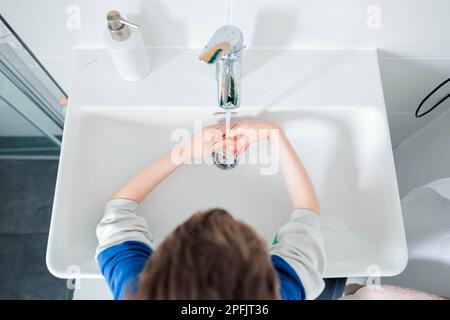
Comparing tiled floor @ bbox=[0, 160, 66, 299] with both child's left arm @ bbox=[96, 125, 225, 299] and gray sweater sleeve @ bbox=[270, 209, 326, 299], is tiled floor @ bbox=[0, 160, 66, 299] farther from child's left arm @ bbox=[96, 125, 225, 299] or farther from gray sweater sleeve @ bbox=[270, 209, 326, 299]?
gray sweater sleeve @ bbox=[270, 209, 326, 299]

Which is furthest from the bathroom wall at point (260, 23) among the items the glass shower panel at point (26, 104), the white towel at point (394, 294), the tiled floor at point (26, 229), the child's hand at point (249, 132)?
the tiled floor at point (26, 229)

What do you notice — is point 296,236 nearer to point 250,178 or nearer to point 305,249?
point 305,249

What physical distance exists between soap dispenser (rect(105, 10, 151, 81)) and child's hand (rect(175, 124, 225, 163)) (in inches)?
6.7

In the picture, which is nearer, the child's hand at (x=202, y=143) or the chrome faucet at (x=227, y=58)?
the chrome faucet at (x=227, y=58)

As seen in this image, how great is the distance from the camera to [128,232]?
666 millimetres

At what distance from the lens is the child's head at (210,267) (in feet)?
1.48

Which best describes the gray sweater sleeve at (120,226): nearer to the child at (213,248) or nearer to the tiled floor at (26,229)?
the child at (213,248)

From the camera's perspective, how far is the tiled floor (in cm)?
138

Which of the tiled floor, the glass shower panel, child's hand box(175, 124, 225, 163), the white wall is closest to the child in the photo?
child's hand box(175, 124, 225, 163)

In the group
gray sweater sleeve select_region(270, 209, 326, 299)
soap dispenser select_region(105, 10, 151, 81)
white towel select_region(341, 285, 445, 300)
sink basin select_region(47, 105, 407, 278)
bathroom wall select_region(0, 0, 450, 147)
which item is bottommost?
white towel select_region(341, 285, 445, 300)

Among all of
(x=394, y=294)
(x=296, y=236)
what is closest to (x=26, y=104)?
(x=296, y=236)

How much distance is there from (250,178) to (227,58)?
30 centimetres

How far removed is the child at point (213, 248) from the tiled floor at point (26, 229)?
0.86 metres

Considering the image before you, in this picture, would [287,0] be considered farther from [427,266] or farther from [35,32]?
[427,266]
